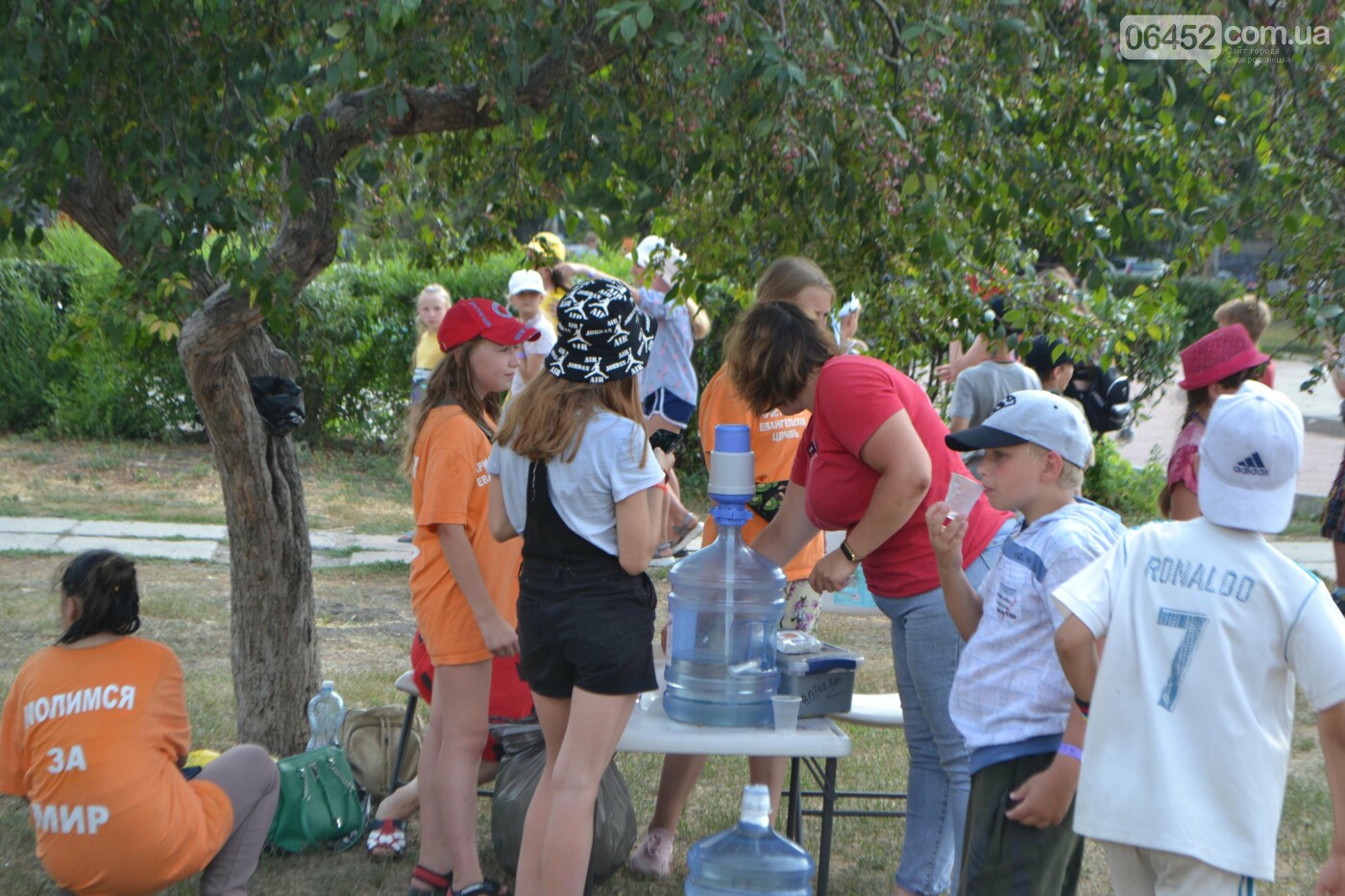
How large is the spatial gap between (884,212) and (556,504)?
115 centimetres

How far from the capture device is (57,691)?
11.0 feet

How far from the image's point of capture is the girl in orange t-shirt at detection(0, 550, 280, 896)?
3322 millimetres

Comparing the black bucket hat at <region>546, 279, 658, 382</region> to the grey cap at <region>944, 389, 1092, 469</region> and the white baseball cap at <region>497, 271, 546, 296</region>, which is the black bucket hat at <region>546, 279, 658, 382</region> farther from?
the white baseball cap at <region>497, 271, 546, 296</region>

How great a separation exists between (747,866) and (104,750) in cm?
176

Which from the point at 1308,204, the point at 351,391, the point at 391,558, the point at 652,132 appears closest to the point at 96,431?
the point at 351,391

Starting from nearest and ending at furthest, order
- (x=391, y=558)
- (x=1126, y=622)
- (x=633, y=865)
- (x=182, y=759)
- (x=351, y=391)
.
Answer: (x=1126, y=622) < (x=182, y=759) < (x=633, y=865) < (x=391, y=558) < (x=351, y=391)

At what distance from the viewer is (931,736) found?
371cm

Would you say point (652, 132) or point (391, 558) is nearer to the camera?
point (652, 132)

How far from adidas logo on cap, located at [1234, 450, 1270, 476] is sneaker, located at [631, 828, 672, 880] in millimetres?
2514

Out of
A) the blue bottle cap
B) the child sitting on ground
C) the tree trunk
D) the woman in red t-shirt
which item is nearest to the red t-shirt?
the woman in red t-shirt

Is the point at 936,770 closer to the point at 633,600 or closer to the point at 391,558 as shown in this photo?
the point at 633,600

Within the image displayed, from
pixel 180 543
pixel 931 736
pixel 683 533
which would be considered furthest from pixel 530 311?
pixel 931 736

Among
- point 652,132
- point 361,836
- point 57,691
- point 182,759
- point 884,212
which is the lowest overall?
point 361,836

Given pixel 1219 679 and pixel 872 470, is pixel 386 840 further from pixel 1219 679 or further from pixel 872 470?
pixel 1219 679
